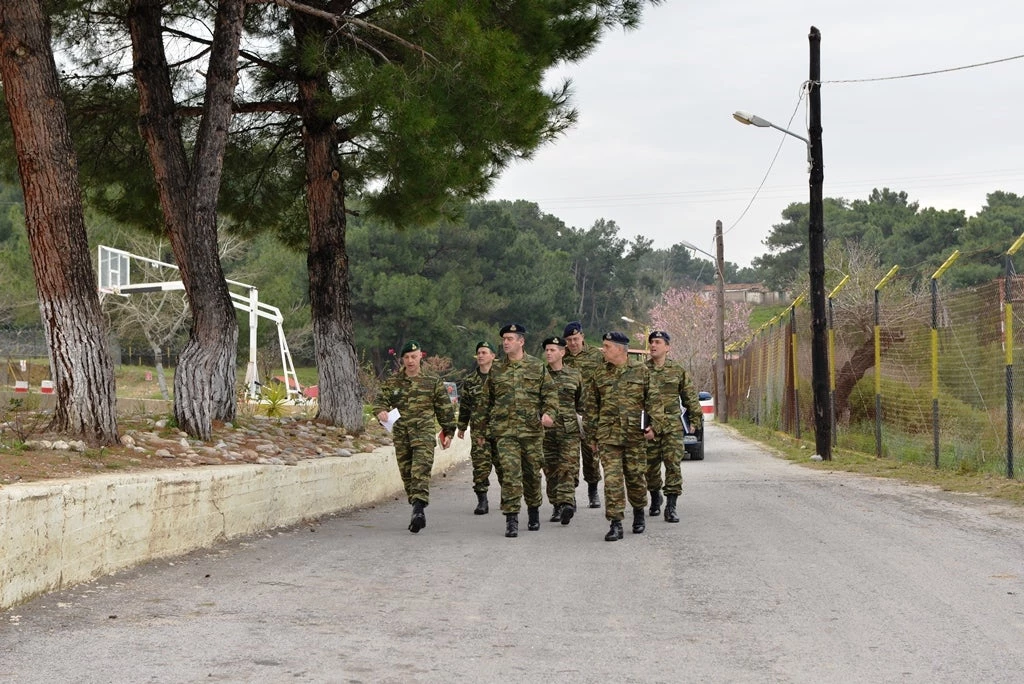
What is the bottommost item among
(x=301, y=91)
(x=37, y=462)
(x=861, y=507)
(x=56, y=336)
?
(x=861, y=507)

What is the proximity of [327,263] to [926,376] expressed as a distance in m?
8.78

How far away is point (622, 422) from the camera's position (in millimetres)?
10812

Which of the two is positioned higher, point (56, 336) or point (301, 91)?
point (301, 91)

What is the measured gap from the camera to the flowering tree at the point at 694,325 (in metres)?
80.7

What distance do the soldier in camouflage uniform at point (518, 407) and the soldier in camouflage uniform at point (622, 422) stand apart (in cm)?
56

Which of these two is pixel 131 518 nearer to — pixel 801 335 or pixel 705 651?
pixel 705 651

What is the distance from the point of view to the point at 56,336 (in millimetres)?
11148

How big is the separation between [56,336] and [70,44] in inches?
256

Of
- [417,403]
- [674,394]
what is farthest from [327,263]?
[674,394]

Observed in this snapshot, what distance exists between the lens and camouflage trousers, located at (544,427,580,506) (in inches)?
471

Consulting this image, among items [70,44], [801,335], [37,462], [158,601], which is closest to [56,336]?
[37,462]

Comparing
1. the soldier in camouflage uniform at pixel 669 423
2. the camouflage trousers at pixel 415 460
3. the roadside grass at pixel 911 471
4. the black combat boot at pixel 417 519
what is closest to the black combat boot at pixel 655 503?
the soldier in camouflage uniform at pixel 669 423

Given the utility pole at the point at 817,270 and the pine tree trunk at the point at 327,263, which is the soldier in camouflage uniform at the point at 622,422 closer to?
the pine tree trunk at the point at 327,263

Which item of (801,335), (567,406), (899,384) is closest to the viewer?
(567,406)
